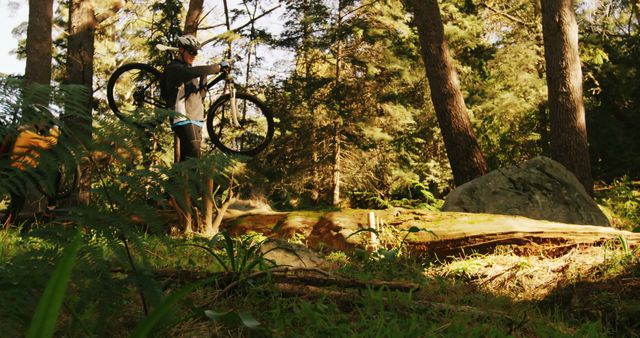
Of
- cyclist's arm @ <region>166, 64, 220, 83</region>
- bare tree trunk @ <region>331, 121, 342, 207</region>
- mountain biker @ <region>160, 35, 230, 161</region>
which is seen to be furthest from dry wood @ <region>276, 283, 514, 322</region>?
bare tree trunk @ <region>331, 121, 342, 207</region>

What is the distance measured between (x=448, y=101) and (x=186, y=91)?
13.7 feet

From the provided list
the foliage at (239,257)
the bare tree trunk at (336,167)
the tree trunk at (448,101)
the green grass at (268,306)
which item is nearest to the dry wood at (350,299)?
the green grass at (268,306)

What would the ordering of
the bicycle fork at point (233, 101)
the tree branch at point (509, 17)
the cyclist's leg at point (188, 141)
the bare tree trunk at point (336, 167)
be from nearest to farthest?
1. the cyclist's leg at point (188, 141)
2. the bicycle fork at point (233, 101)
3. the bare tree trunk at point (336, 167)
4. the tree branch at point (509, 17)

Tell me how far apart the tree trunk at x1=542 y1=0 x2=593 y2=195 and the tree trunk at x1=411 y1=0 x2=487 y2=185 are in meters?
1.39

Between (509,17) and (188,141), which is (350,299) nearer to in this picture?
(188,141)

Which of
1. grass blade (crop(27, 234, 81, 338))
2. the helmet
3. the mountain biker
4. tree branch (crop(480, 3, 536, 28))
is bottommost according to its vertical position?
grass blade (crop(27, 234, 81, 338))

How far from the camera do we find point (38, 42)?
8.77 m

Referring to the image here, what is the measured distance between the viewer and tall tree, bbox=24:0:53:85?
869cm

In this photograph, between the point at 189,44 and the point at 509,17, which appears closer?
the point at 189,44

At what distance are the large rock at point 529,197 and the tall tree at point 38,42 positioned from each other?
22.2 feet

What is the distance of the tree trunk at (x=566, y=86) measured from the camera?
8.34 meters

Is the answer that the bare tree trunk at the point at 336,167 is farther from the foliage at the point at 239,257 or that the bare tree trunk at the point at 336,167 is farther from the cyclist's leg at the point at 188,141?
the foliage at the point at 239,257

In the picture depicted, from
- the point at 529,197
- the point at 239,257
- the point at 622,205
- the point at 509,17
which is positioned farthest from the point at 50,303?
the point at 509,17

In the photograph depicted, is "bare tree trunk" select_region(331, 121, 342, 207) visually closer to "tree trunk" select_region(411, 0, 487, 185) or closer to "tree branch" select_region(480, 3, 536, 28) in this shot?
"tree trunk" select_region(411, 0, 487, 185)
